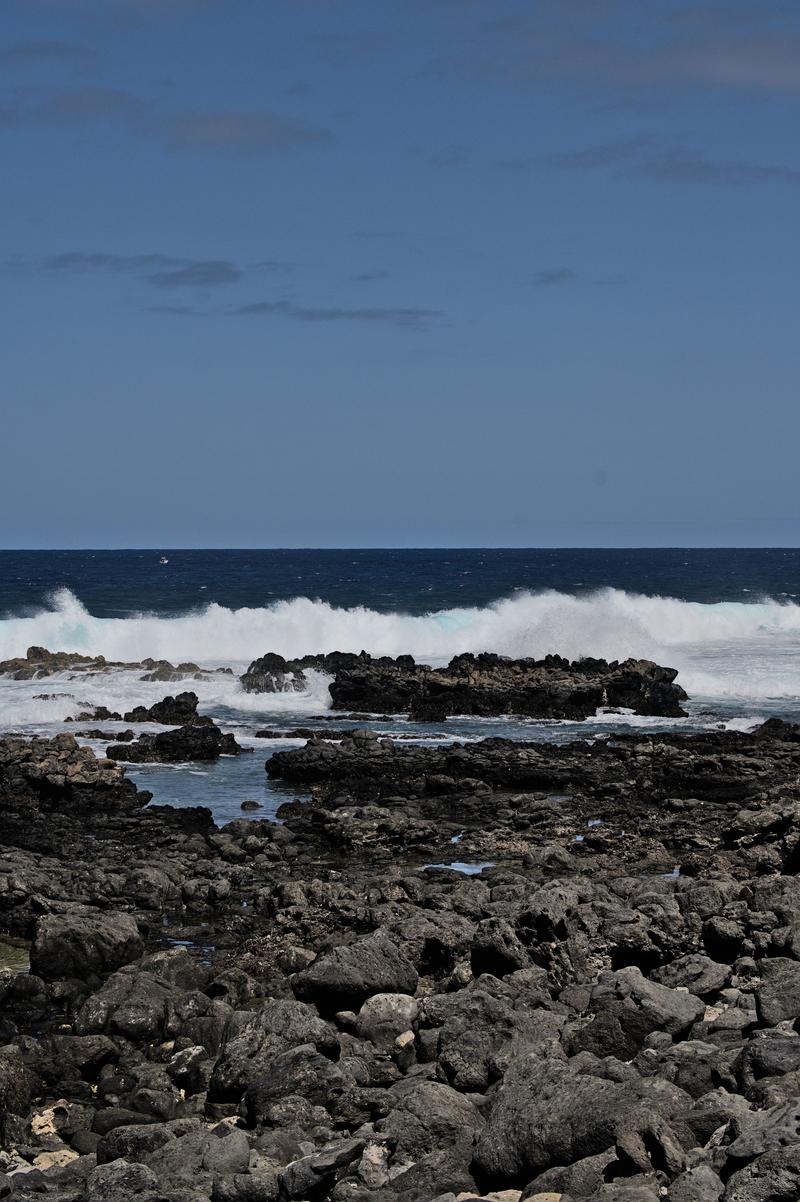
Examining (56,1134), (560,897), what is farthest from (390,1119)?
(560,897)

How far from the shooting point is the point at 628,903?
1375 cm

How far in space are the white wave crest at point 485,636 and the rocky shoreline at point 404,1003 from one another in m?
24.5

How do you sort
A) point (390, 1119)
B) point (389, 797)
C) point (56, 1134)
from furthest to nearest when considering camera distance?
point (389, 797) < point (56, 1134) < point (390, 1119)

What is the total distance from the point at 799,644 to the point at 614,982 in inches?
1890

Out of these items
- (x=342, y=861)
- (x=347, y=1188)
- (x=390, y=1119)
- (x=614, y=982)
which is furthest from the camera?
(x=342, y=861)

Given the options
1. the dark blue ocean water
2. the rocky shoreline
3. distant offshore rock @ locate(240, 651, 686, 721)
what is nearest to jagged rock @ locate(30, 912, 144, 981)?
the rocky shoreline

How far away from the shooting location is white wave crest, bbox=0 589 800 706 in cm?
4791

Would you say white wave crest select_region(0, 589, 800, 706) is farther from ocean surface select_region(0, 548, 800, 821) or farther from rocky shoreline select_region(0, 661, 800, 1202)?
rocky shoreline select_region(0, 661, 800, 1202)

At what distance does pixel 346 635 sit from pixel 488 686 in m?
19.6

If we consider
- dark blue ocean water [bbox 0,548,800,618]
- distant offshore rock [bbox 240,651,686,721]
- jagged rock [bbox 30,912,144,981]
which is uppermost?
dark blue ocean water [bbox 0,548,800,618]

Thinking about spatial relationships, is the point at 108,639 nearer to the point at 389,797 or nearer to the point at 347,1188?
the point at 389,797

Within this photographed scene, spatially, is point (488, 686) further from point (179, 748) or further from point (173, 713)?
point (179, 748)

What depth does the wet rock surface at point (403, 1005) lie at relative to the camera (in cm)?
768

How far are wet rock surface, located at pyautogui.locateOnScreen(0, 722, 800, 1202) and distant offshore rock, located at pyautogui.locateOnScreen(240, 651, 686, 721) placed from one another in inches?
537
